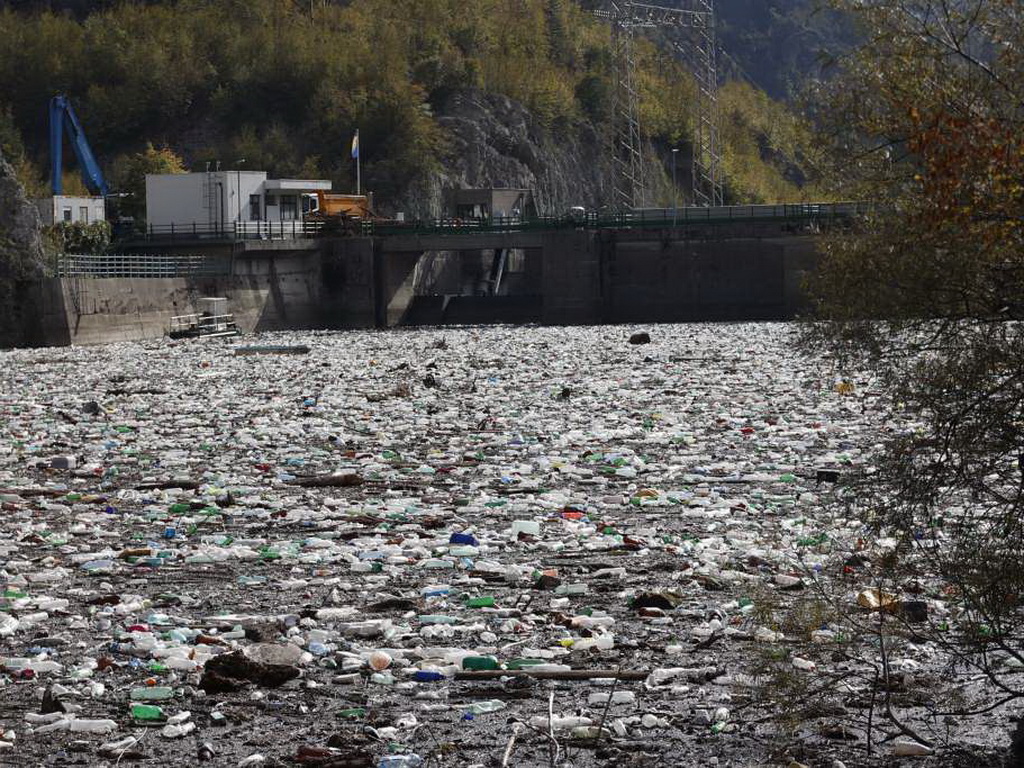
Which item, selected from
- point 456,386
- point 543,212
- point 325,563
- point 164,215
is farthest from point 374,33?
point 325,563

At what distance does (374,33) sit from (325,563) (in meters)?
101

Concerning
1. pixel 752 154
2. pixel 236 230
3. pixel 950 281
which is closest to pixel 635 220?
pixel 236 230

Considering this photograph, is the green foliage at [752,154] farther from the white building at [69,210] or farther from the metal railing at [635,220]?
the white building at [69,210]

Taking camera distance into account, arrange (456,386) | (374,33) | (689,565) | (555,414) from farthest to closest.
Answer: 1. (374,33)
2. (456,386)
3. (555,414)
4. (689,565)

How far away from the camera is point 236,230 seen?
68750mm

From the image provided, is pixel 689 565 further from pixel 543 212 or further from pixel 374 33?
pixel 374 33

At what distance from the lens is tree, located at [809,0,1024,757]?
6621 mm

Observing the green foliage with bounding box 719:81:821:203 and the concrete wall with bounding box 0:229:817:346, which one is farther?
the green foliage with bounding box 719:81:821:203

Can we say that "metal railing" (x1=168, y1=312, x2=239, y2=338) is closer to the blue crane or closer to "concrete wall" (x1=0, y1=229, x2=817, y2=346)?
"concrete wall" (x1=0, y1=229, x2=817, y2=346)

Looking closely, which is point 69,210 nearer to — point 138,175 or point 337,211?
point 138,175

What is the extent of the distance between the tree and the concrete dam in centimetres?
5254

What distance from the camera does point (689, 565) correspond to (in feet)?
34.6

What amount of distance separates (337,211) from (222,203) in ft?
21.3

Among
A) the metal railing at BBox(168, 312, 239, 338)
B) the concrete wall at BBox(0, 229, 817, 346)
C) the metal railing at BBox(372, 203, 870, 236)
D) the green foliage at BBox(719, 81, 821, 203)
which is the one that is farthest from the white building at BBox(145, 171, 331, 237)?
the green foliage at BBox(719, 81, 821, 203)
